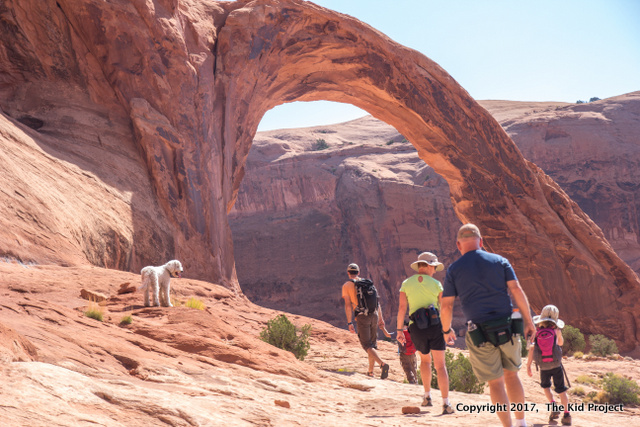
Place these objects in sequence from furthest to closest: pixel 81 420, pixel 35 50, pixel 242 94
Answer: pixel 242 94 < pixel 35 50 < pixel 81 420

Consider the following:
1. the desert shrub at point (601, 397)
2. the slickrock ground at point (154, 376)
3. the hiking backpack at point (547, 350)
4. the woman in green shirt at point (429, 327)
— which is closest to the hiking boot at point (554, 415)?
the slickrock ground at point (154, 376)

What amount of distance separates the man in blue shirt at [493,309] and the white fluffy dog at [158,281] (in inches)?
218

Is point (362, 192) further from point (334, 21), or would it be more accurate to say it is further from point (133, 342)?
point (133, 342)

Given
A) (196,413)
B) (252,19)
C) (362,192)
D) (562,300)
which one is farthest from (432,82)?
(196,413)

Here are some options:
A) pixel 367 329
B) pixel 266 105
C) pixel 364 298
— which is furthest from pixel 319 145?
pixel 367 329

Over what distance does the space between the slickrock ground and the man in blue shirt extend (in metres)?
0.90

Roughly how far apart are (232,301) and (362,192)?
29.3 meters

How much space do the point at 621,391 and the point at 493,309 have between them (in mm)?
8601

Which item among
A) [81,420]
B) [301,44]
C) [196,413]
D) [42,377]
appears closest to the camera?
[81,420]

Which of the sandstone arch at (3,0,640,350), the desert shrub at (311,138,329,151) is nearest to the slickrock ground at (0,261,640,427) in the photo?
the sandstone arch at (3,0,640,350)

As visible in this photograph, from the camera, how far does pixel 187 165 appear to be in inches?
664

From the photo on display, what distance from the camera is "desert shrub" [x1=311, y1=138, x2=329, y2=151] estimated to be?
50778 millimetres

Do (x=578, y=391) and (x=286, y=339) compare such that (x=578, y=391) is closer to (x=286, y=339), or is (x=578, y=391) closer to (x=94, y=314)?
(x=286, y=339)

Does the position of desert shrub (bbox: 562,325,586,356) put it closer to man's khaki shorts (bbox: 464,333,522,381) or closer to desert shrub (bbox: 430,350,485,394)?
desert shrub (bbox: 430,350,485,394)
